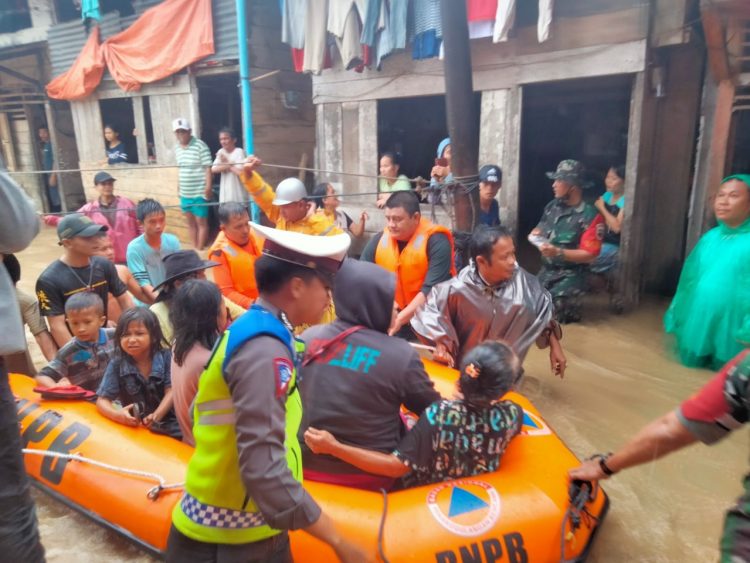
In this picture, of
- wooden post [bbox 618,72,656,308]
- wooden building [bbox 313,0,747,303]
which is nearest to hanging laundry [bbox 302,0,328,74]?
wooden building [bbox 313,0,747,303]

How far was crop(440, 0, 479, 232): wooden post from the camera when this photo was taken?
13.6ft

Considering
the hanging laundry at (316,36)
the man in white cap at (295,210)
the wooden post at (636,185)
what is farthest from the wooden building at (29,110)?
the wooden post at (636,185)

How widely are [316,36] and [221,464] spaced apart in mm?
6467

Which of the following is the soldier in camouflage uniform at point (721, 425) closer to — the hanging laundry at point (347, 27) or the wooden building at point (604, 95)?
the wooden building at point (604, 95)

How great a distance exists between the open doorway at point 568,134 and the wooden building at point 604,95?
79 mm

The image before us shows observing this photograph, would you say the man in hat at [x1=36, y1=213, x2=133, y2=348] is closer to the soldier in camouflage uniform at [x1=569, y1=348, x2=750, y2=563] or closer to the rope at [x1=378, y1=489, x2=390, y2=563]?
the rope at [x1=378, y1=489, x2=390, y2=563]

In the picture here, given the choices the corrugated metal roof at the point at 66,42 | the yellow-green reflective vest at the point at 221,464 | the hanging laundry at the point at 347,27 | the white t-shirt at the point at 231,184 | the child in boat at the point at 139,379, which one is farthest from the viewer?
the corrugated metal roof at the point at 66,42

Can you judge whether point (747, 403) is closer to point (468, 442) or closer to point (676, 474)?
point (468, 442)

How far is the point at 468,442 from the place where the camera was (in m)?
2.24

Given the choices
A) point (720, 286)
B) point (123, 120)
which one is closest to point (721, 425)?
point (720, 286)

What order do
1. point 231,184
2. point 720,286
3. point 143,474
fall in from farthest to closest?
point 231,184
point 720,286
point 143,474

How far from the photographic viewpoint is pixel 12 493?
1.51 m

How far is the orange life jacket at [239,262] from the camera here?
3891mm

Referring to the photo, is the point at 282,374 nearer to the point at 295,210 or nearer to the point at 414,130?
the point at 295,210
